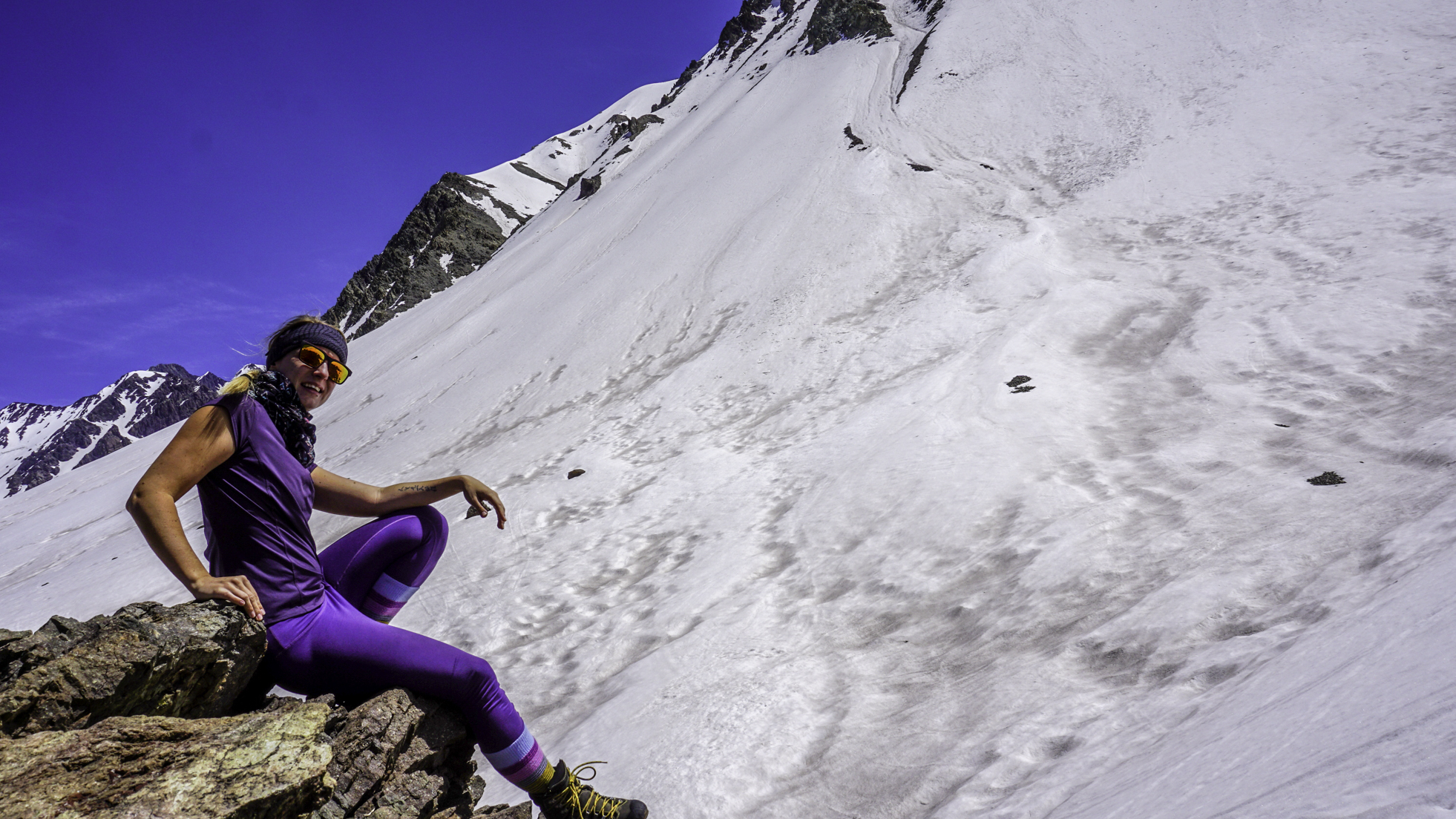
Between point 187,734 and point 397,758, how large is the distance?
2.36 feet

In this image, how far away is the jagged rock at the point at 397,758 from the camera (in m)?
2.78

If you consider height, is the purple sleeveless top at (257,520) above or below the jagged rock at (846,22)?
below

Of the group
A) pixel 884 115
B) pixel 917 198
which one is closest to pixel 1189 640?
pixel 917 198

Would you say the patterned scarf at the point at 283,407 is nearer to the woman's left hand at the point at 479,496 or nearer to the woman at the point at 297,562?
the woman at the point at 297,562

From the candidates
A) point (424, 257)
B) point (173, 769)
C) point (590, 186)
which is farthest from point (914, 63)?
point (424, 257)

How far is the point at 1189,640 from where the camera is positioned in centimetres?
374

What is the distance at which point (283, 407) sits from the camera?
322 cm

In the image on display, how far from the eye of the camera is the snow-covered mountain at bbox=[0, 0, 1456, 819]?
10.9 ft

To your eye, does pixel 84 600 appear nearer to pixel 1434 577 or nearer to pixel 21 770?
pixel 21 770

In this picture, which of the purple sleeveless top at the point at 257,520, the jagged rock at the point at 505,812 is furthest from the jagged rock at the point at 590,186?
the jagged rock at the point at 505,812

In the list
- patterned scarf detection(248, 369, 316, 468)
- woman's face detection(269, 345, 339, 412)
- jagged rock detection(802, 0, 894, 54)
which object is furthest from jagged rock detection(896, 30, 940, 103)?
patterned scarf detection(248, 369, 316, 468)

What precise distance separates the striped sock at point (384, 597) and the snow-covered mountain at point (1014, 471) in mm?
1565

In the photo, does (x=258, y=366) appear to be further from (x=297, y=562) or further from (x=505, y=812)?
(x=505, y=812)

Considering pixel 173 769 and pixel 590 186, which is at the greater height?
pixel 590 186
